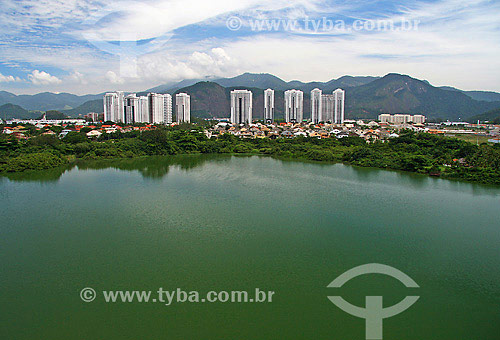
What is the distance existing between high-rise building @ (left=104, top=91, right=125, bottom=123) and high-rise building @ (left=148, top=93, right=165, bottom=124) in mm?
2407

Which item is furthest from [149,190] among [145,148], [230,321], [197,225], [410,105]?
[410,105]

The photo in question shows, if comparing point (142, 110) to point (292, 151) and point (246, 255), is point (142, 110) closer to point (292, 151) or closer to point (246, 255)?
point (292, 151)

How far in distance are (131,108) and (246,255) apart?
2351cm

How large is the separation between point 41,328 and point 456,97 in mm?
56903

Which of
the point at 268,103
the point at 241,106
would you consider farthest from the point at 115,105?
the point at 268,103

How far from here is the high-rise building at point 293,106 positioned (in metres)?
30.4

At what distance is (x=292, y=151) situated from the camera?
43.1 feet

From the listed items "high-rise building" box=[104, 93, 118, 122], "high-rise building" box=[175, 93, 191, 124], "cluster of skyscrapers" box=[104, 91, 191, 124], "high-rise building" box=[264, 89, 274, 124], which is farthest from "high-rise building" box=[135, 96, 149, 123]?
"high-rise building" box=[264, 89, 274, 124]

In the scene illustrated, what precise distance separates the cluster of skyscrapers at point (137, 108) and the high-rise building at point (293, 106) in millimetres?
10161

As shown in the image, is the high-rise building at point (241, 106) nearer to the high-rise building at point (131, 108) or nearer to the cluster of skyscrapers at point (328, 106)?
the cluster of skyscrapers at point (328, 106)

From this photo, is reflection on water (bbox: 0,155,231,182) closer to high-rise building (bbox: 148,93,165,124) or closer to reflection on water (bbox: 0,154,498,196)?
reflection on water (bbox: 0,154,498,196)

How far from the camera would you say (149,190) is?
7156 millimetres

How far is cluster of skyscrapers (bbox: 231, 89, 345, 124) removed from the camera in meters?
28.2

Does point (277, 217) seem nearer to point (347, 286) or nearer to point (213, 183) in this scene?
point (347, 286)
